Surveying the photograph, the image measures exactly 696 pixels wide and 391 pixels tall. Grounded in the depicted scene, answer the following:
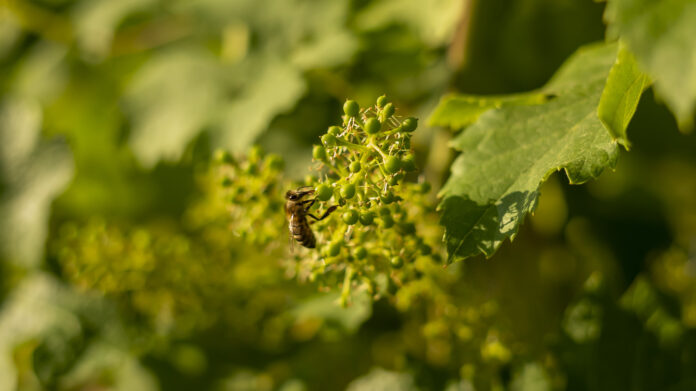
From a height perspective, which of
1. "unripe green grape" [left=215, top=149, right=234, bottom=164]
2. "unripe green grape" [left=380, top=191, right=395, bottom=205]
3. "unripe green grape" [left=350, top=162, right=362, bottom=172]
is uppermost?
"unripe green grape" [left=215, top=149, right=234, bottom=164]

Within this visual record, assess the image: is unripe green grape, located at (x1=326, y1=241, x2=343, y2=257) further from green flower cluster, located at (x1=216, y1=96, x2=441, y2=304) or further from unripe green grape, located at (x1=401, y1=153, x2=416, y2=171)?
unripe green grape, located at (x1=401, y1=153, x2=416, y2=171)

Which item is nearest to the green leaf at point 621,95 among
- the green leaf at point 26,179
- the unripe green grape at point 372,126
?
the unripe green grape at point 372,126

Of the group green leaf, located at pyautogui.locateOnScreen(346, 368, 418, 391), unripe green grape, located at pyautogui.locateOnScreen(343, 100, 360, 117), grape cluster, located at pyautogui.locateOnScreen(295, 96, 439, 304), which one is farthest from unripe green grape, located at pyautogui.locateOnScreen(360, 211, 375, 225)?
green leaf, located at pyautogui.locateOnScreen(346, 368, 418, 391)

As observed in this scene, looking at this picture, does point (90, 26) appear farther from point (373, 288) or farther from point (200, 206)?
point (373, 288)

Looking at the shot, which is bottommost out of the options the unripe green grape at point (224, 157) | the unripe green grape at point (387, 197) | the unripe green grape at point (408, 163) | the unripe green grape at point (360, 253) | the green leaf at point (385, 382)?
the green leaf at point (385, 382)

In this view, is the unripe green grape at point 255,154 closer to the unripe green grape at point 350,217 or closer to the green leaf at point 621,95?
the unripe green grape at point 350,217

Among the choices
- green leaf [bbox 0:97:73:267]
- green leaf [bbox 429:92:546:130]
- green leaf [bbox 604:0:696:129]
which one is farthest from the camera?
green leaf [bbox 0:97:73:267]
